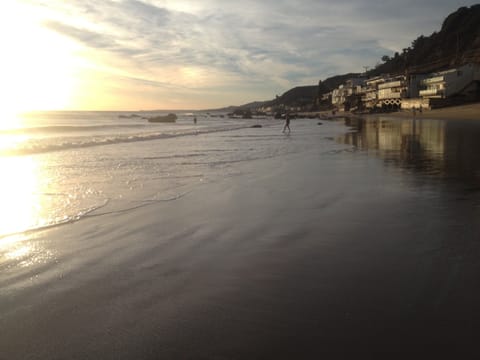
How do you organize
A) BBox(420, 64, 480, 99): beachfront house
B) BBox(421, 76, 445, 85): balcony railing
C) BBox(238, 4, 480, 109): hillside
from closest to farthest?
1. BBox(420, 64, 480, 99): beachfront house
2. BBox(421, 76, 445, 85): balcony railing
3. BBox(238, 4, 480, 109): hillside

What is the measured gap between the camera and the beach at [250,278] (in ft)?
10.4

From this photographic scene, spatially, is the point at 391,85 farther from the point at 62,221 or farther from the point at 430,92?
the point at 62,221

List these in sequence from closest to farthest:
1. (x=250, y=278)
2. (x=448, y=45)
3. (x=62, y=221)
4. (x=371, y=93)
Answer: (x=250, y=278)
(x=62, y=221)
(x=371, y=93)
(x=448, y=45)

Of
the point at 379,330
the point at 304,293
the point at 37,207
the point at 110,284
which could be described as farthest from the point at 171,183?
the point at 379,330

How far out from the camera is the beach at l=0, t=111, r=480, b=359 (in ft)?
10.4

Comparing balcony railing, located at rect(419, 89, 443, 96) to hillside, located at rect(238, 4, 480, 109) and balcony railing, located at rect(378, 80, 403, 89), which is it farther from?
hillside, located at rect(238, 4, 480, 109)

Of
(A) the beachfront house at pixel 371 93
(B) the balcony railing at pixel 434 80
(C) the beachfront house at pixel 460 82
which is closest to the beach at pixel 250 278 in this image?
(C) the beachfront house at pixel 460 82

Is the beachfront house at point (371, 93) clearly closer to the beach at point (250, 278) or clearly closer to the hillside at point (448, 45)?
the hillside at point (448, 45)

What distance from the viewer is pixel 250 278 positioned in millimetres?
4469

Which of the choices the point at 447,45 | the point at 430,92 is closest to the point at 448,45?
the point at 447,45

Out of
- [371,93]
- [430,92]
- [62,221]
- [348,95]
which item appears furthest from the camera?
[348,95]

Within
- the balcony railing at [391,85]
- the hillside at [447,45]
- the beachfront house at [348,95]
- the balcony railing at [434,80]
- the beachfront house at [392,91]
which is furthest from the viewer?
the beachfront house at [348,95]

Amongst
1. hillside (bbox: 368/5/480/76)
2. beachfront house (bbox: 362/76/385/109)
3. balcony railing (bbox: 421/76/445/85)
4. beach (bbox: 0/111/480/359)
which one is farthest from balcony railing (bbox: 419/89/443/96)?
beach (bbox: 0/111/480/359)

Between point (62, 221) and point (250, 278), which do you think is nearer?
point (250, 278)
